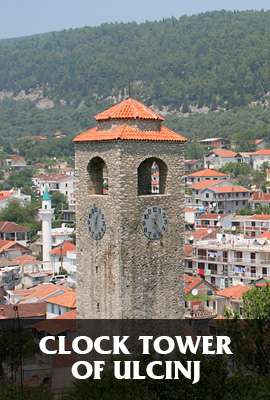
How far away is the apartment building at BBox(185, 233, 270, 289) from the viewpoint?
41188 millimetres

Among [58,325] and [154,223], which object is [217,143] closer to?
[58,325]

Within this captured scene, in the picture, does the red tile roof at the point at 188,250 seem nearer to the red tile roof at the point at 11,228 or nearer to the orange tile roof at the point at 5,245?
the orange tile roof at the point at 5,245

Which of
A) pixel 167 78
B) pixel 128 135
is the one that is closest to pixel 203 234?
pixel 128 135

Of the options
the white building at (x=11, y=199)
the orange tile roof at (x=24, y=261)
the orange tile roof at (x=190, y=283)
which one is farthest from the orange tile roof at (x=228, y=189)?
the orange tile roof at (x=190, y=283)

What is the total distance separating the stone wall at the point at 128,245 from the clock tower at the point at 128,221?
0.02 meters

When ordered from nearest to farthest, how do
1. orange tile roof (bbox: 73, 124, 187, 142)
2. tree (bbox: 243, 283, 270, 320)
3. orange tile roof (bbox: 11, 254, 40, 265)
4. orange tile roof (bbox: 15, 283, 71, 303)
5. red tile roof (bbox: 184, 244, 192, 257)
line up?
orange tile roof (bbox: 73, 124, 187, 142) < tree (bbox: 243, 283, 270, 320) < orange tile roof (bbox: 15, 283, 71, 303) < red tile roof (bbox: 184, 244, 192, 257) < orange tile roof (bbox: 11, 254, 40, 265)

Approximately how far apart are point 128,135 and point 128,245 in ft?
7.04

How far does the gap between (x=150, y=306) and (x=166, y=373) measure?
1.85m

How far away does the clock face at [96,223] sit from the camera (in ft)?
58.2

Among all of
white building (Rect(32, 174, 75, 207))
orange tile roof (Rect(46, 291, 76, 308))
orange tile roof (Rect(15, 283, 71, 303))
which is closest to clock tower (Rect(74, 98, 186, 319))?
orange tile roof (Rect(46, 291, 76, 308))

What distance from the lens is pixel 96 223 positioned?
17.9m

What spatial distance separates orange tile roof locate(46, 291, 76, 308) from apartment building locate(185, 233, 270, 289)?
36.0ft

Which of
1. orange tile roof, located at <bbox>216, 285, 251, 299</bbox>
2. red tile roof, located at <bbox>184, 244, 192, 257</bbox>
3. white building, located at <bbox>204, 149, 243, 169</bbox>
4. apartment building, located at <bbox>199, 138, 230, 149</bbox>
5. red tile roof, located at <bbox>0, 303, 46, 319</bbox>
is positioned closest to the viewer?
red tile roof, located at <bbox>0, 303, 46, 319</bbox>

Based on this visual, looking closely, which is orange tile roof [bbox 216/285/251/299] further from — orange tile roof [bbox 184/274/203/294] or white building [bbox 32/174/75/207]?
white building [bbox 32/174/75/207]
